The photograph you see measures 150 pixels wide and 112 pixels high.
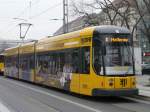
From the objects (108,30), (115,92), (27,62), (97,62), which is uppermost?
(108,30)

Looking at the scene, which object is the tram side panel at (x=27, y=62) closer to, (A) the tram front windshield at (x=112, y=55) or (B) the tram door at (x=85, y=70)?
(B) the tram door at (x=85, y=70)

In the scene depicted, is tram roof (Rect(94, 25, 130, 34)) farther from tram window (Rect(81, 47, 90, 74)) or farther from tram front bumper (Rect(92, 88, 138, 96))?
tram front bumper (Rect(92, 88, 138, 96))

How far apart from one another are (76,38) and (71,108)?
5789 millimetres

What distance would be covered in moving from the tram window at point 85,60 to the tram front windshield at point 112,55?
1.67 ft

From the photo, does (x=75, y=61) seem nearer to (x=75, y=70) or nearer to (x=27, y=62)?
(x=75, y=70)

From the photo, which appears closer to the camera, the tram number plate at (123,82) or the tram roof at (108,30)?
the tram number plate at (123,82)

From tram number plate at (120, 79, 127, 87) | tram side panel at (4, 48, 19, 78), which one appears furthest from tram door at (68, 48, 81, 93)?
tram side panel at (4, 48, 19, 78)

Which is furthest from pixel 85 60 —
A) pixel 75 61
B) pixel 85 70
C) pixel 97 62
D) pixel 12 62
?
pixel 12 62

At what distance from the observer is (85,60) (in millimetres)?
20797

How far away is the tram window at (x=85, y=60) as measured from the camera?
2048cm

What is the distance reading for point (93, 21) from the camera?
4903 centimetres

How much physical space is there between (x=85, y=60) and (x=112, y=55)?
1459 mm

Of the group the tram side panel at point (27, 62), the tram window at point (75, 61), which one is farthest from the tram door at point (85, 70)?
the tram side panel at point (27, 62)

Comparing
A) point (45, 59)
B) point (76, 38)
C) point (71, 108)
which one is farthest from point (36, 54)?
point (71, 108)
